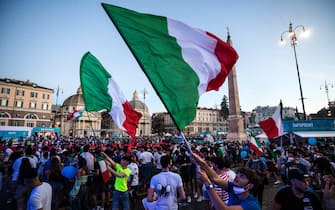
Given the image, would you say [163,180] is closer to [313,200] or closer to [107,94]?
[313,200]

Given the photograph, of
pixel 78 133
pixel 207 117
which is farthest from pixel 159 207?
pixel 207 117

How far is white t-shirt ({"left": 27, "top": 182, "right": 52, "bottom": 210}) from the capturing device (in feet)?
8.76

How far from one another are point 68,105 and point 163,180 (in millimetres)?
102387

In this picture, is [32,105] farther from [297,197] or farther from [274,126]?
[297,197]

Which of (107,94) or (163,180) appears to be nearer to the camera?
(163,180)

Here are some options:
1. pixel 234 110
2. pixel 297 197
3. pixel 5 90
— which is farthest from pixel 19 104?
pixel 297 197

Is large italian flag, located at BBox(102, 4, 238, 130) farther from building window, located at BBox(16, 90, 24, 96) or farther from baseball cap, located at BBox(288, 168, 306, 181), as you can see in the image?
building window, located at BBox(16, 90, 24, 96)

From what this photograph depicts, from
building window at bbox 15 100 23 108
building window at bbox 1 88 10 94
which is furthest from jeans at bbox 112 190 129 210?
building window at bbox 15 100 23 108

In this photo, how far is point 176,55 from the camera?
291 cm

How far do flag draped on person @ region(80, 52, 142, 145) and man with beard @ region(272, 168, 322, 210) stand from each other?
412 centimetres

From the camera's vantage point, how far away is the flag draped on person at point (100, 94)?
5695 mm

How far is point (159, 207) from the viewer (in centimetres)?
302

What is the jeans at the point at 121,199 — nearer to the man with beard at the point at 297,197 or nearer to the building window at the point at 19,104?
the man with beard at the point at 297,197

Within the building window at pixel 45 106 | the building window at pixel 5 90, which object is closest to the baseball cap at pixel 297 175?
the building window at pixel 5 90
